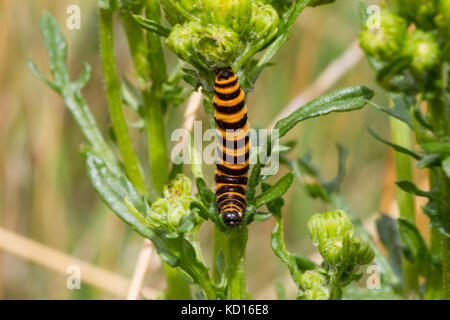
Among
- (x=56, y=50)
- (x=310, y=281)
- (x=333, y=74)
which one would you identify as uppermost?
(x=333, y=74)

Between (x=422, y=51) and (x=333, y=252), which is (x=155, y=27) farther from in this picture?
(x=333, y=252)

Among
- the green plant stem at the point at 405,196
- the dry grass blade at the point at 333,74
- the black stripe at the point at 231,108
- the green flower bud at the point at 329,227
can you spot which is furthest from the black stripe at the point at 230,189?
the dry grass blade at the point at 333,74

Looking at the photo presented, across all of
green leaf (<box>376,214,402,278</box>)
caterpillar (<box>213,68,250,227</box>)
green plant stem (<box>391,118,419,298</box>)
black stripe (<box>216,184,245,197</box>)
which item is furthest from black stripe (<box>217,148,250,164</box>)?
green leaf (<box>376,214,402,278</box>)

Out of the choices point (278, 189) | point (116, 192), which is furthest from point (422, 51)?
point (116, 192)

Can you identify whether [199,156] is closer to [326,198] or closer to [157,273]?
[326,198]

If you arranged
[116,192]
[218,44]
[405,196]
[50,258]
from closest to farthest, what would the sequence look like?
[218,44] → [116,192] → [405,196] → [50,258]

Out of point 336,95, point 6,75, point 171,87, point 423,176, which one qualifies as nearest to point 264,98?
point 423,176
